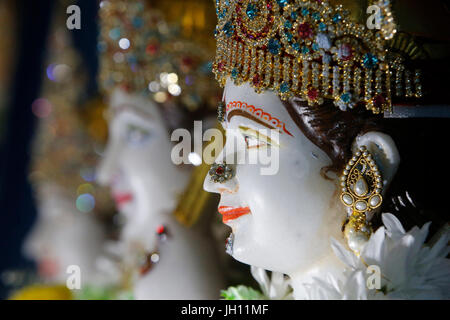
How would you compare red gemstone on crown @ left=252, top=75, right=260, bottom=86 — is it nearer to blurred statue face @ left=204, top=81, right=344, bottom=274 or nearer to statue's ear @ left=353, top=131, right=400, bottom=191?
blurred statue face @ left=204, top=81, right=344, bottom=274

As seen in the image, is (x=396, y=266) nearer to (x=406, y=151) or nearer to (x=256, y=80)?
(x=406, y=151)

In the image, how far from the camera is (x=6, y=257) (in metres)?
3.33

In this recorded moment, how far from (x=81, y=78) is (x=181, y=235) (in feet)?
5.46

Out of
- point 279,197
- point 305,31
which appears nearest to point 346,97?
point 305,31

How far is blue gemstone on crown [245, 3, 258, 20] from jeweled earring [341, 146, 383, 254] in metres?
0.42

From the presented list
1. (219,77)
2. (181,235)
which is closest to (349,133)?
(219,77)

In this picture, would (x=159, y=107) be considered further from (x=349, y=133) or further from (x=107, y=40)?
(x=349, y=133)

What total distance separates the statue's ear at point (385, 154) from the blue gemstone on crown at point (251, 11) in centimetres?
41

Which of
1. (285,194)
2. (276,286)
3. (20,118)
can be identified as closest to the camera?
(285,194)

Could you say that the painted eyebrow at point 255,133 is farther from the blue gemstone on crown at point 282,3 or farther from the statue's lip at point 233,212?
the blue gemstone on crown at point 282,3

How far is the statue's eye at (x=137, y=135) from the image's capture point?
201cm

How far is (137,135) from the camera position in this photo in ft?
6.63

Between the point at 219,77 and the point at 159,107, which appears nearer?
the point at 219,77

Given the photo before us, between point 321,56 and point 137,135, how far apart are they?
1101 millimetres
